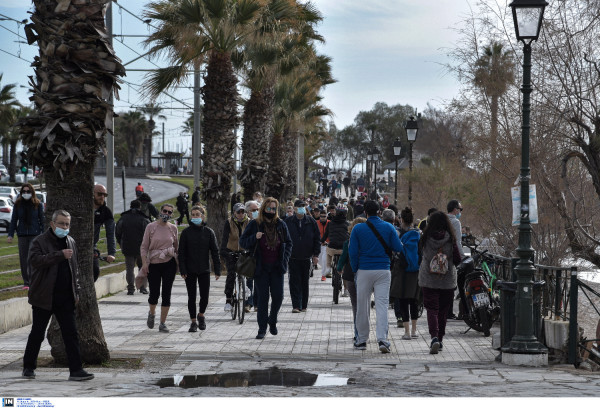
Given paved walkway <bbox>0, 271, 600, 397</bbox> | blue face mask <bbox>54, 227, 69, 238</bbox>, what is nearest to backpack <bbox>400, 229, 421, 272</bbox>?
paved walkway <bbox>0, 271, 600, 397</bbox>

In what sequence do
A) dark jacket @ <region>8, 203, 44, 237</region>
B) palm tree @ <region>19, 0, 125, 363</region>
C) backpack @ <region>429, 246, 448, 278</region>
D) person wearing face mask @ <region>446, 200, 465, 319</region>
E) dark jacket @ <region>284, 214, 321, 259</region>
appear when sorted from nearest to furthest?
palm tree @ <region>19, 0, 125, 363</region> < backpack @ <region>429, 246, 448, 278</region> < person wearing face mask @ <region>446, 200, 465, 319</region> < dark jacket @ <region>8, 203, 44, 237</region> < dark jacket @ <region>284, 214, 321, 259</region>

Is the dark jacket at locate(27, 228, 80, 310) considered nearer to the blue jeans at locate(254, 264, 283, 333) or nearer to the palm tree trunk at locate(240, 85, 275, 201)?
the blue jeans at locate(254, 264, 283, 333)

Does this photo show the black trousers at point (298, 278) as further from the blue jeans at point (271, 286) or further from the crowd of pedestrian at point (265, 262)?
the blue jeans at point (271, 286)

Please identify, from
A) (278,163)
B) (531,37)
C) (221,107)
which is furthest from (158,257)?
(278,163)

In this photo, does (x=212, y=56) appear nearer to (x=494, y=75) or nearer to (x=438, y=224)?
(x=494, y=75)

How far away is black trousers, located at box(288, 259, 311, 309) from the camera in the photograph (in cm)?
1526

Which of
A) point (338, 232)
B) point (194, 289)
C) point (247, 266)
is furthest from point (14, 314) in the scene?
point (338, 232)

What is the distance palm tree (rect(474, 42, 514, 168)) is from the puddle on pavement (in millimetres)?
13533

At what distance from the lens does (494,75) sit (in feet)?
69.7

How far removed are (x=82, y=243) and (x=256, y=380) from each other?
8.17 feet

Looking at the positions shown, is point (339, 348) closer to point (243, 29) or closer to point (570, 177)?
point (570, 177)

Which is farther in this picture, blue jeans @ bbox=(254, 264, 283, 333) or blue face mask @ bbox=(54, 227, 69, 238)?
blue jeans @ bbox=(254, 264, 283, 333)

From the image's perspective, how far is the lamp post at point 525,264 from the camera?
10.4 m

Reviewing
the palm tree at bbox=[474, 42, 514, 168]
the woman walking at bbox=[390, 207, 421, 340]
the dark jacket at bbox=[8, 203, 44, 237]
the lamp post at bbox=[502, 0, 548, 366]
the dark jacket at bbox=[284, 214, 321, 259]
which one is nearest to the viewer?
the lamp post at bbox=[502, 0, 548, 366]
